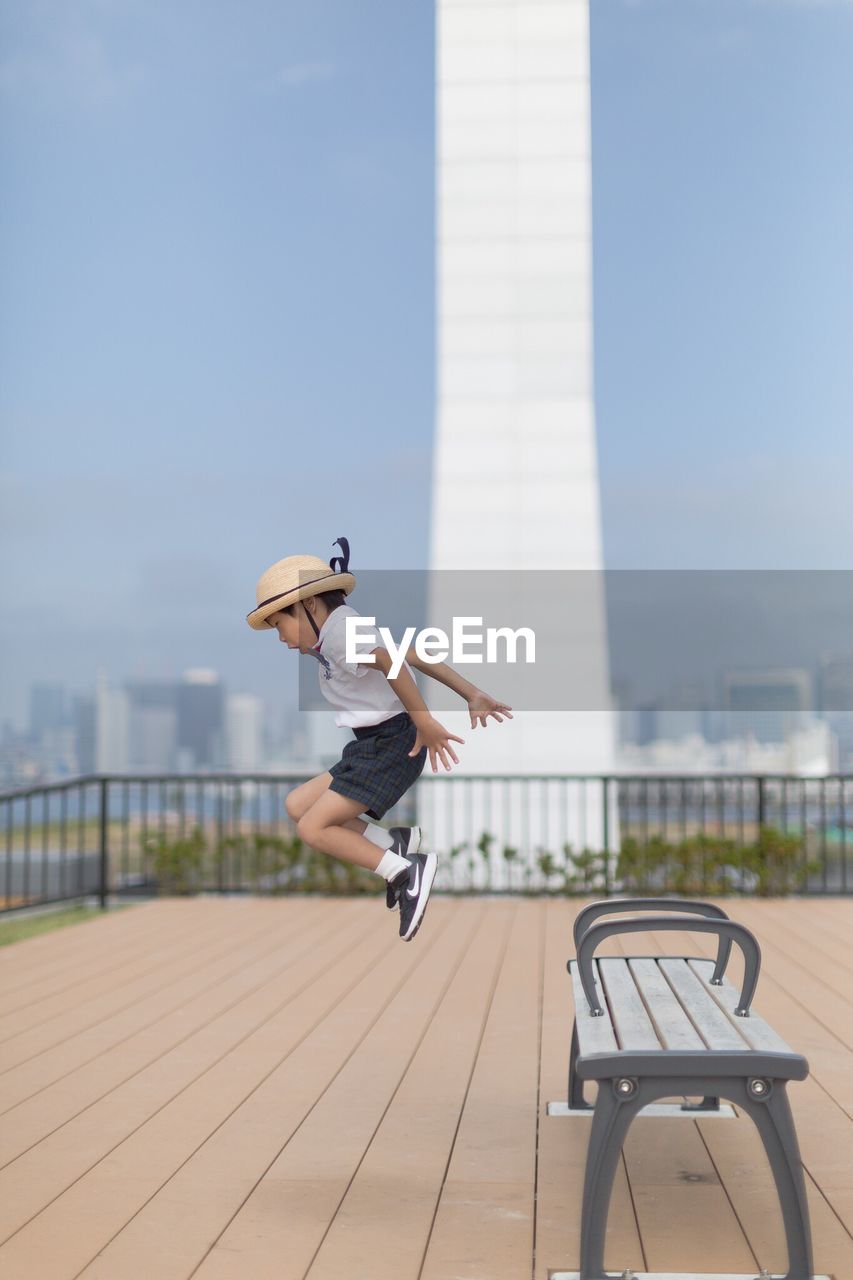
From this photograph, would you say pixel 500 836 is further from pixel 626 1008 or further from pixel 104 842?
pixel 626 1008

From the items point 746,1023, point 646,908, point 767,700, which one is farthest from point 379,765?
point 767,700

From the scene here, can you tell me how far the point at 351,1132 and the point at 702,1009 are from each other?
1.16 m

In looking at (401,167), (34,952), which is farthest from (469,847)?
(401,167)

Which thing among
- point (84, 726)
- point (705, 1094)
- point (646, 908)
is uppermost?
point (84, 726)

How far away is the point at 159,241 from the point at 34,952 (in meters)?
16.2

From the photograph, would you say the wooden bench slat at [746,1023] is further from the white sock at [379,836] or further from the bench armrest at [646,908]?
the white sock at [379,836]

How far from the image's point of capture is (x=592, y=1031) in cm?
266

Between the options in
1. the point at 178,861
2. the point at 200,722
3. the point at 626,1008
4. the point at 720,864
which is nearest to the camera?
the point at 626,1008

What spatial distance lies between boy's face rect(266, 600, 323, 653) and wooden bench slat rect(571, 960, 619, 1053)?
1.10 m

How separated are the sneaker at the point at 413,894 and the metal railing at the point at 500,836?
540cm

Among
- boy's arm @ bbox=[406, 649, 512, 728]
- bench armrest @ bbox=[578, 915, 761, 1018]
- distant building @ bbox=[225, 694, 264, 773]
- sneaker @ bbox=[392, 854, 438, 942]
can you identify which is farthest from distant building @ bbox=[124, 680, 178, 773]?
bench armrest @ bbox=[578, 915, 761, 1018]

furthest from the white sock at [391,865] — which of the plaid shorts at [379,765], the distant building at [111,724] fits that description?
the distant building at [111,724]

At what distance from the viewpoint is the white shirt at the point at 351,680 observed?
10.7ft

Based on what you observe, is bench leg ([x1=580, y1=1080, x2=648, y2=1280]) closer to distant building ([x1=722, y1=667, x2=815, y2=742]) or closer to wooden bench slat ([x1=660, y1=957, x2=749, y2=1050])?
wooden bench slat ([x1=660, y1=957, x2=749, y2=1050])
